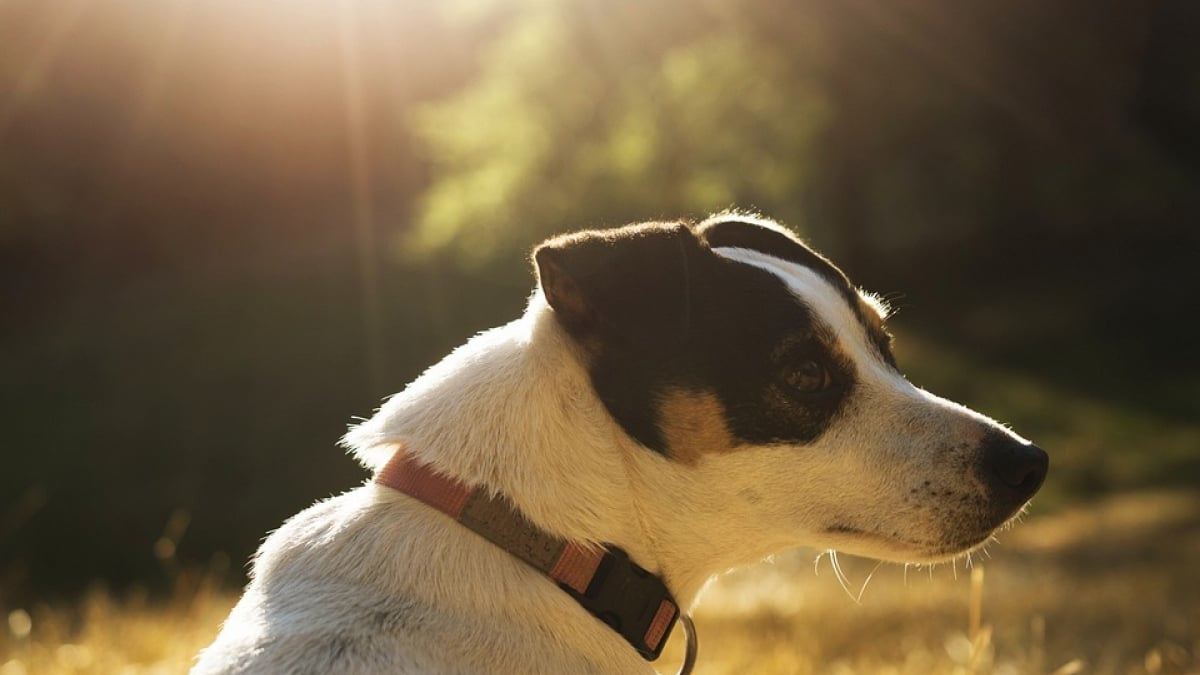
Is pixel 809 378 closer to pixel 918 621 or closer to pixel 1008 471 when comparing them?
pixel 1008 471

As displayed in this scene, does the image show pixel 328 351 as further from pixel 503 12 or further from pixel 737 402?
pixel 737 402

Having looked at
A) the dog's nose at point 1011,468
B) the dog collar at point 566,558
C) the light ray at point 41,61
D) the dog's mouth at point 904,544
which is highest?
the light ray at point 41,61

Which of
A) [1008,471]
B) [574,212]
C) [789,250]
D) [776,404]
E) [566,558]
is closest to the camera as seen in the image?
[566,558]

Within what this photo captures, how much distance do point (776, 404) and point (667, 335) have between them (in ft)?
1.16

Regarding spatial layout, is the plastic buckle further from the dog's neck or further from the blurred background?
the blurred background

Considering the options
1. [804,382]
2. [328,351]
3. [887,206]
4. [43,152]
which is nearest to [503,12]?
[328,351]

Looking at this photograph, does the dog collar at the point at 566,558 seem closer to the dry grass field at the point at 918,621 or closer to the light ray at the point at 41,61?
the dry grass field at the point at 918,621

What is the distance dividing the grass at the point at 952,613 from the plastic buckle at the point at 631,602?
688 millimetres

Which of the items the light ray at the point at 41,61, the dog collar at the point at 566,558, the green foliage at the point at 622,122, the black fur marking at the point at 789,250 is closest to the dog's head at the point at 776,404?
the black fur marking at the point at 789,250

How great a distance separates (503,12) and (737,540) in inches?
969

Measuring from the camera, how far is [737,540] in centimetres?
331

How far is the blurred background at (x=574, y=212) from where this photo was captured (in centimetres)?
2000

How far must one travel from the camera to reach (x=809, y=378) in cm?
333

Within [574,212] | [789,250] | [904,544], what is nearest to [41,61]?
[574,212]
